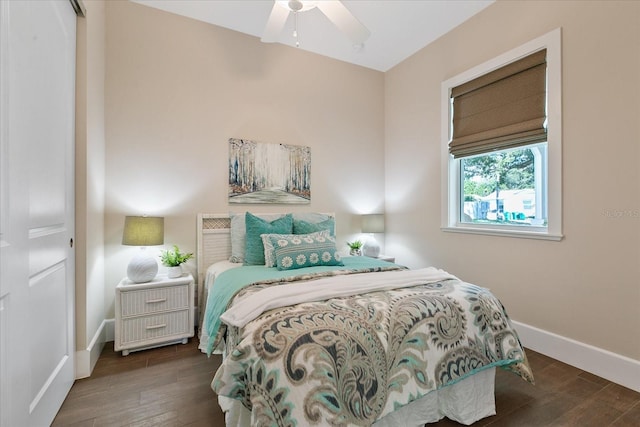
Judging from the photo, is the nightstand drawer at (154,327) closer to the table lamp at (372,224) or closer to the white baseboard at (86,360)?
the white baseboard at (86,360)

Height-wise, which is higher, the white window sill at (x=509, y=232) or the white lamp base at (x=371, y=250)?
the white window sill at (x=509, y=232)

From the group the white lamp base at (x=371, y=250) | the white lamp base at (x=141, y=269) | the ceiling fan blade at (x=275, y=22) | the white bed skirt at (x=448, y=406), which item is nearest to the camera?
the white bed skirt at (x=448, y=406)

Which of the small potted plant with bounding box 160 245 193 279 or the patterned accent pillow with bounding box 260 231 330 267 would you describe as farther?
the small potted plant with bounding box 160 245 193 279

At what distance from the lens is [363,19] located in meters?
2.92

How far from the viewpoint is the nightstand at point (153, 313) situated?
90.7 inches

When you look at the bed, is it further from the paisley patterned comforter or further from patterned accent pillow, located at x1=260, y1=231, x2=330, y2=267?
patterned accent pillow, located at x1=260, y1=231, x2=330, y2=267

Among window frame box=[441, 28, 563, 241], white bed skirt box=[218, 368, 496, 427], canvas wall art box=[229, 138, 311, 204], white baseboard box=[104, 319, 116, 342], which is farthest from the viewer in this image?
canvas wall art box=[229, 138, 311, 204]

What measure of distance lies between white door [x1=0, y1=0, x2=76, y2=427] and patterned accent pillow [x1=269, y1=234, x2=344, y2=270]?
4.44 feet

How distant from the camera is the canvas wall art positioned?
3.11m

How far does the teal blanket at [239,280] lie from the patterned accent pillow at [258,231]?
0.12 m

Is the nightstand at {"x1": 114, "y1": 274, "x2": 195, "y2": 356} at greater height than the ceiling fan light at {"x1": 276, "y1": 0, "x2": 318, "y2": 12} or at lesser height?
lesser

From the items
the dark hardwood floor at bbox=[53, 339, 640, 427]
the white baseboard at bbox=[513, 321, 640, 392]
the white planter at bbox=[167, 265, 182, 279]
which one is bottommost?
the dark hardwood floor at bbox=[53, 339, 640, 427]

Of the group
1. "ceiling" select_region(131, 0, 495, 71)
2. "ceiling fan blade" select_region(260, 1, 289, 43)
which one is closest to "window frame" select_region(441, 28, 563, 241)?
"ceiling" select_region(131, 0, 495, 71)

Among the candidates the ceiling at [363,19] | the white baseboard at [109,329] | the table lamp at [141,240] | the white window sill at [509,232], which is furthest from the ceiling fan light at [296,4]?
the white baseboard at [109,329]
